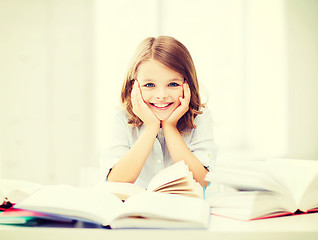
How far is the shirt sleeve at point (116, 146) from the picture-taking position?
3.65 feet

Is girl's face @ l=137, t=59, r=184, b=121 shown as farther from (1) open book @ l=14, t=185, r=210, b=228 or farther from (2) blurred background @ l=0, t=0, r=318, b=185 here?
(2) blurred background @ l=0, t=0, r=318, b=185

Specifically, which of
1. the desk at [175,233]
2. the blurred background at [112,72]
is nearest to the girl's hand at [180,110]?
the desk at [175,233]

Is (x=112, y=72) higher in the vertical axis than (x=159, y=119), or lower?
higher

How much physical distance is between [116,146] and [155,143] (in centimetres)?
17

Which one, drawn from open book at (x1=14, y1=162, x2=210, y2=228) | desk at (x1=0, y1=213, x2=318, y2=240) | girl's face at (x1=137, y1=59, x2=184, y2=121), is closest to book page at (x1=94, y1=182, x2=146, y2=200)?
open book at (x1=14, y1=162, x2=210, y2=228)

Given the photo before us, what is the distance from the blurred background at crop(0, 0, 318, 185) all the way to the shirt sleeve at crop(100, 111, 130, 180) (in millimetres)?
1177

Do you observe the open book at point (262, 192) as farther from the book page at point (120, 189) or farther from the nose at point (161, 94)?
the nose at point (161, 94)

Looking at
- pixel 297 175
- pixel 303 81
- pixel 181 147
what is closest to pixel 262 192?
pixel 297 175

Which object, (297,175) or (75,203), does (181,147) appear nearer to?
(297,175)

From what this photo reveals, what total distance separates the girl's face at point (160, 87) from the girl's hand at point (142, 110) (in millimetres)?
20

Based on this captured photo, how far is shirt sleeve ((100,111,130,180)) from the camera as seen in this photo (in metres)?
1.11

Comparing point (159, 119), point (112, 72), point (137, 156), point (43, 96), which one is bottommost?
point (137, 156)

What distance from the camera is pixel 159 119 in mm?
1142

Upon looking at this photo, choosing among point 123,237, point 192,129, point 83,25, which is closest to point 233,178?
point 123,237
